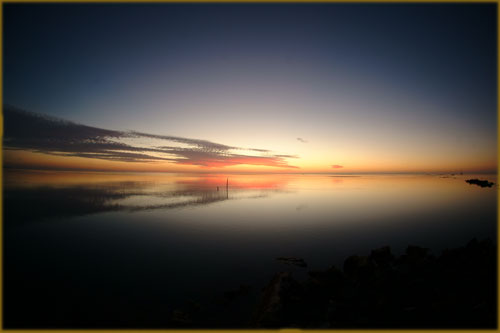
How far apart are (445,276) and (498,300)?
3.50m

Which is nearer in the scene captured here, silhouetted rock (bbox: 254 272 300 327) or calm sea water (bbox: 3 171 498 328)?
silhouetted rock (bbox: 254 272 300 327)

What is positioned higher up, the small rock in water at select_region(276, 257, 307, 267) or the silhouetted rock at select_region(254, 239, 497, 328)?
the silhouetted rock at select_region(254, 239, 497, 328)

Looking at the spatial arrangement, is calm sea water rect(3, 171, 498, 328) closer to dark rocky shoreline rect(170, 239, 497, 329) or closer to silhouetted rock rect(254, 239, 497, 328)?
dark rocky shoreline rect(170, 239, 497, 329)

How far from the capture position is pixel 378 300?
1132 centimetres

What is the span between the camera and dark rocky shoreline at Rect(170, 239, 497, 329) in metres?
9.98

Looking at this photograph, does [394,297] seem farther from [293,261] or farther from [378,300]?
[293,261]

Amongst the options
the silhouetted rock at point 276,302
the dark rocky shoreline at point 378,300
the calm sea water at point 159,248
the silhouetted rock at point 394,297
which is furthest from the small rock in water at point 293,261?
the silhouetted rock at point 276,302

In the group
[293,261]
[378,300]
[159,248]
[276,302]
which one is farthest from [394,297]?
[159,248]

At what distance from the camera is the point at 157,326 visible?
11664 mm

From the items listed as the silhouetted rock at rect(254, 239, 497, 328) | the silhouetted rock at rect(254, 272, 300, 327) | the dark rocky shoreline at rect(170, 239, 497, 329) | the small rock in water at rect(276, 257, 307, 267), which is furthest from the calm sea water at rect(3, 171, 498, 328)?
the silhouetted rock at rect(254, 239, 497, 328)

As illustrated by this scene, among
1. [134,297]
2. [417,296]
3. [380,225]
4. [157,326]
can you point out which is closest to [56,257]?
[134,297]

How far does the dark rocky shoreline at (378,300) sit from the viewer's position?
998 centimetres

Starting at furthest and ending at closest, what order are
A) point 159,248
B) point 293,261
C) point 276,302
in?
point 159,248 → point 293,261 → point 276,302

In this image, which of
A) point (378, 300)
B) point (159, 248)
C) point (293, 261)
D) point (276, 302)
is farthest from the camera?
point (159, 248)
